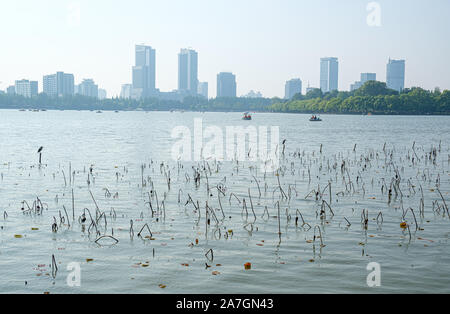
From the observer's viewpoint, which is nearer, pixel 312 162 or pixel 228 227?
pixel 228 227

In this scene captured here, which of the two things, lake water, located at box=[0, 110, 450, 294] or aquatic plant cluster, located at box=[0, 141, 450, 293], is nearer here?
lake water, located at box=[0, 110, 450, 294]

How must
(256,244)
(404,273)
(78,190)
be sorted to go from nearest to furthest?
(404,273)
(256,244)
(78,190)

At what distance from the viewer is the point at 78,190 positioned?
21656mm

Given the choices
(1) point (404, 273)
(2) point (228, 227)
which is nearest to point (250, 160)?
(2) point (228, 227)

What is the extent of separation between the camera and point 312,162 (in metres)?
34.2

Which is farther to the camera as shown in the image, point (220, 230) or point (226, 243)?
point (220, 230)

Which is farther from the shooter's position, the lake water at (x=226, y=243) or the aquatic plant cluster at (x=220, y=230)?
the aquatic plant cluster at (x=220, y=230)

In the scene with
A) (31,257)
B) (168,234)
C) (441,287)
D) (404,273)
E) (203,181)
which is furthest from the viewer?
(203,181)

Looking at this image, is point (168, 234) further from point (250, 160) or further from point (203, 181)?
point (250, 160)

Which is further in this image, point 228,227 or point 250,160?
point 250,160

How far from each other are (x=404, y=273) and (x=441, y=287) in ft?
3.04
